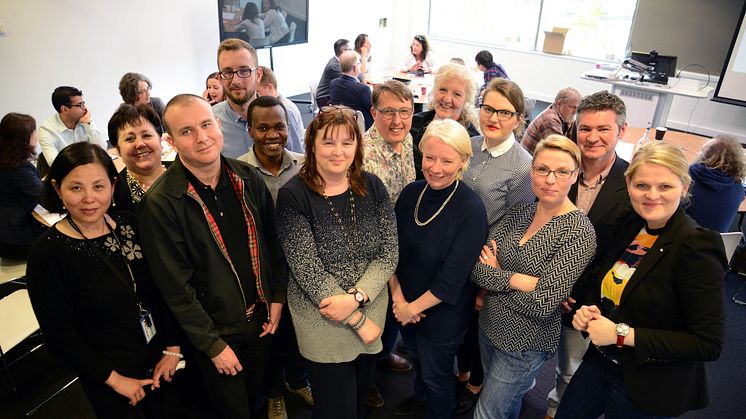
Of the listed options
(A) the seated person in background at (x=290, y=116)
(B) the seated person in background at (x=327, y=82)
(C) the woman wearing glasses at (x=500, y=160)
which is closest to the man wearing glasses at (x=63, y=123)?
(A) the seated person in background at (x=290, y=116)

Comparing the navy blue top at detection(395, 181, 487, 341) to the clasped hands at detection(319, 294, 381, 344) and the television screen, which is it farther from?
the television screen

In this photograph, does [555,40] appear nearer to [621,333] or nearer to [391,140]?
[391,140]

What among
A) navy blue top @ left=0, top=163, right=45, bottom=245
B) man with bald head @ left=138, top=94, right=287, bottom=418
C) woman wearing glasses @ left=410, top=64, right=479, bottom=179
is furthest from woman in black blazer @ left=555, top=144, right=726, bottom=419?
navy blue top @ left=0, top=163, right=45, bottom=245

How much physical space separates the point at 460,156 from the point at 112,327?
1473 millimetres

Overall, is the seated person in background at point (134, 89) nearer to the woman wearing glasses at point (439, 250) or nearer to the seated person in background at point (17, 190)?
the seated person in background at point (17, 190)

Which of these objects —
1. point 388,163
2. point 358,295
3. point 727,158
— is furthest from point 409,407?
point 727,158

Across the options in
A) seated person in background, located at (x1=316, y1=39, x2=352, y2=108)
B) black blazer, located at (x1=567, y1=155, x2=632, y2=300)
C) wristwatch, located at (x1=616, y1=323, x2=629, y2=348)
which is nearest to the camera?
wristwatch, located at (x1=616, y1=323, x2=629, y2=348)

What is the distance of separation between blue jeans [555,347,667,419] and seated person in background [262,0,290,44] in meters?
6.72

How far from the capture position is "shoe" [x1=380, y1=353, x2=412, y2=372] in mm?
2914

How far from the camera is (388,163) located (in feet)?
7.63

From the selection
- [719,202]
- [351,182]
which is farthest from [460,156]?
[719,202]

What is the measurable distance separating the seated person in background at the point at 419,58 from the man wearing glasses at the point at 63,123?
4.87 meters

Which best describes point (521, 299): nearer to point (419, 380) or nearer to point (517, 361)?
point (517, 361)

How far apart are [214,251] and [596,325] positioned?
141 cm
